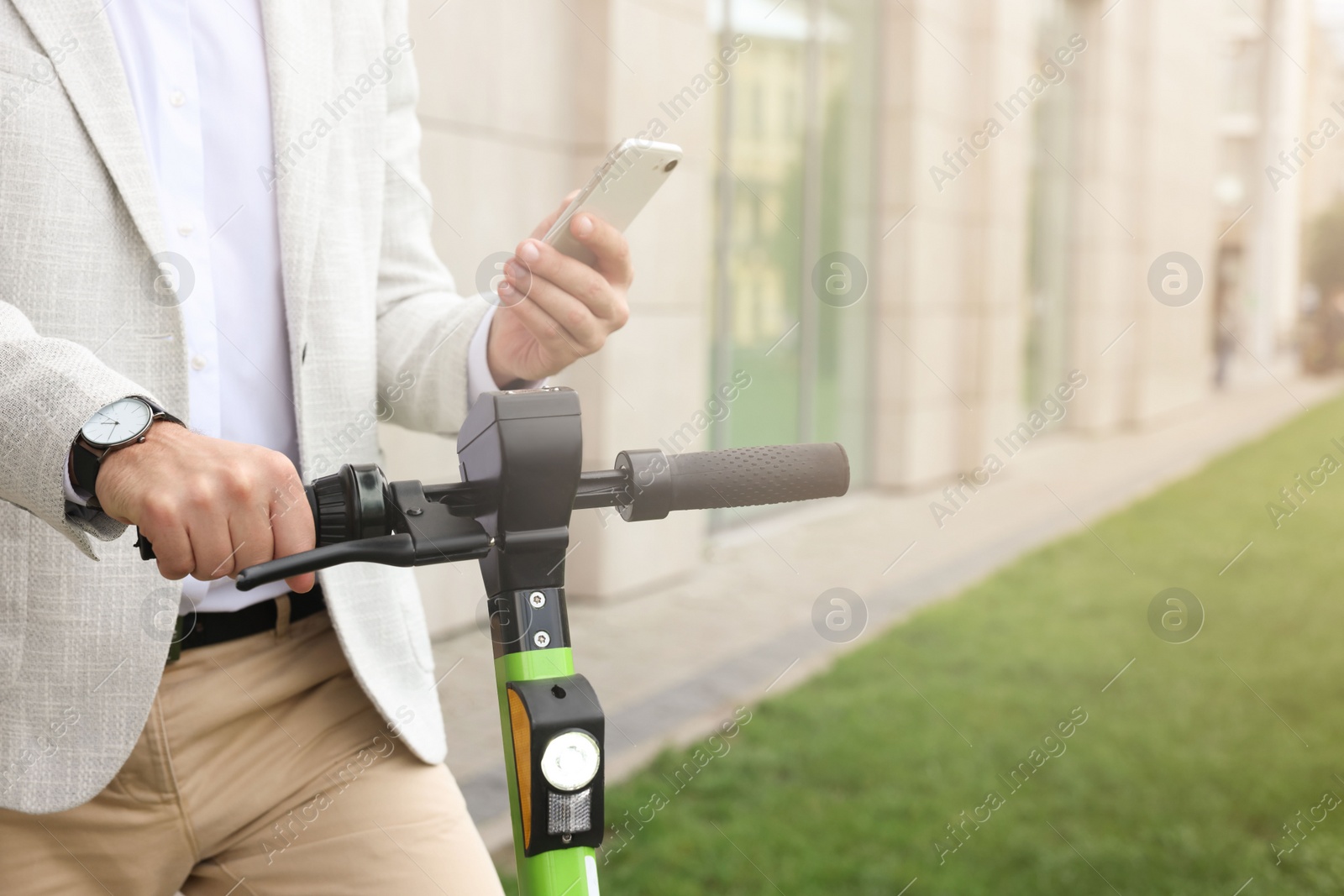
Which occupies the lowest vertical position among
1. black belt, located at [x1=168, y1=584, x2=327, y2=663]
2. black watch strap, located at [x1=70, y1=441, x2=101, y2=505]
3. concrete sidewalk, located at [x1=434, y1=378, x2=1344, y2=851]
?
concrete sidewalk, located at [x1=434, y1=378, x2=1344, y2=851]

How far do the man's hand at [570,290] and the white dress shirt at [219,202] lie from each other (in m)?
0.15

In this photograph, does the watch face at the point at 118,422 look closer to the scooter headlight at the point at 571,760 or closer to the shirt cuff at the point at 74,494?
the shirt cuff at the point at 74,494

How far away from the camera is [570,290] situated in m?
1.35

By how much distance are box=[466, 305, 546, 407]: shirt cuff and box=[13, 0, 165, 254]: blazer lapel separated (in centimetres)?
39

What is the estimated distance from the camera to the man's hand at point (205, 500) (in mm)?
915

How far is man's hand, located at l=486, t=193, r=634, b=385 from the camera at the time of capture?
1333 mm

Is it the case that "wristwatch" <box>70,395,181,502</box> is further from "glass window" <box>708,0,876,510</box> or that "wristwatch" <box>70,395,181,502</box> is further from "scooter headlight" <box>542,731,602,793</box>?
"glass window" <box>708,0,876,510</box>

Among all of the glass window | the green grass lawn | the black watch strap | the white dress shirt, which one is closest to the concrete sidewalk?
the green grass lawn

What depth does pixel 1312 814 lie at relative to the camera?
12.0 feet

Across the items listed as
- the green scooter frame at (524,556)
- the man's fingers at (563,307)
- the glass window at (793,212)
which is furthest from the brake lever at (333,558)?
the glass window at (793,212)

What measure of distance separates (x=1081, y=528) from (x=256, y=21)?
7651mm

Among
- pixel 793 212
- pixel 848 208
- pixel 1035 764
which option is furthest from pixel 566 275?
pixel 848 208

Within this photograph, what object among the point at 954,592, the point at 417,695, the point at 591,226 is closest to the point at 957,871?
the point at 417,695

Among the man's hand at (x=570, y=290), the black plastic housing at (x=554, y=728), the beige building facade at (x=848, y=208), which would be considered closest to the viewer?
the black plastic housing at (x=554, y=728)
